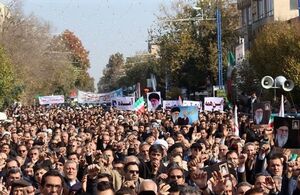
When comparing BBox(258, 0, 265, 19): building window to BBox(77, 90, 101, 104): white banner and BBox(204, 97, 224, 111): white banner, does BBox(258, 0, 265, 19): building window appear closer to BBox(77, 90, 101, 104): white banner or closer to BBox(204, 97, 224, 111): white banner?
BBox(77, 90, 101, 104): white banner

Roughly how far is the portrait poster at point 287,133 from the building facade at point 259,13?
4238 cm

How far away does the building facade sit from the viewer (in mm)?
61250

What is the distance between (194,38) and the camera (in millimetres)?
Answer: 57719

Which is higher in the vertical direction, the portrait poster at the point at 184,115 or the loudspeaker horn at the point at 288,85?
the loudspeaker horn at the point at 288,85

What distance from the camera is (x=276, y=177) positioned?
995 cm

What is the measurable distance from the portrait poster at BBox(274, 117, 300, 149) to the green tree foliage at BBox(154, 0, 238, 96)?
4302cm

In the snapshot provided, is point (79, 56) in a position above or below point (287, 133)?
above

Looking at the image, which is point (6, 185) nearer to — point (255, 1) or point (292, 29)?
point (292, 29)

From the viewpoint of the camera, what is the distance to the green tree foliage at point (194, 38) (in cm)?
5697

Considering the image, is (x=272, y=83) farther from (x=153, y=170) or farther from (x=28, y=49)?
(x=28, y=49)

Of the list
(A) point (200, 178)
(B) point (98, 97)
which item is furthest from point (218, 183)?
(B) point (98, 97)

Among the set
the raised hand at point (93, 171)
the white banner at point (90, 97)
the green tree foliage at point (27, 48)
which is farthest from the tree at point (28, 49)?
the raised hand at point (93, 171)

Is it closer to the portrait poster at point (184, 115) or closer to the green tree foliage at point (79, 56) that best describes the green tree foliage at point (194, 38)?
the portrait poster at point (184, 115)

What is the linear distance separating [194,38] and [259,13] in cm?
1139
